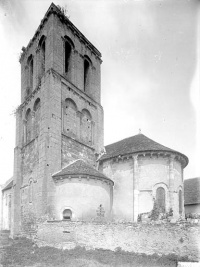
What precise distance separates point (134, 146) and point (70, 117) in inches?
244

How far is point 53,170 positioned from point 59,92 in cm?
669

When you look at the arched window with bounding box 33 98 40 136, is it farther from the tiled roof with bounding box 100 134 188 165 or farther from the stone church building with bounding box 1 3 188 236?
the tiled roof with bounding box 100 134 188 165

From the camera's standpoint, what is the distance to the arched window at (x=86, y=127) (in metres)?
24.4

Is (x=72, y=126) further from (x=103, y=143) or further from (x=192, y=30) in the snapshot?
(x=192, y=30)

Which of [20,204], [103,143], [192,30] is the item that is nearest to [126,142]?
[103,143]

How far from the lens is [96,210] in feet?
61.9

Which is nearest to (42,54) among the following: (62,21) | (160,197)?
(62,21)

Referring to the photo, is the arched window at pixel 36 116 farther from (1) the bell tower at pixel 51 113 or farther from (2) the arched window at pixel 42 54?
(2) the arched window at pixel 42 54

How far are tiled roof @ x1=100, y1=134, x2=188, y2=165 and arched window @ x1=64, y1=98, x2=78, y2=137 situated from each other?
370 centimetres

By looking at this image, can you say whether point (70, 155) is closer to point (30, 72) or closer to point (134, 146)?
point (134, 146)

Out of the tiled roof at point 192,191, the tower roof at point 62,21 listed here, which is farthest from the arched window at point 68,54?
the tiled roof at point 192,191

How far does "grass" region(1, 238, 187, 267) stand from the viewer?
477 inches

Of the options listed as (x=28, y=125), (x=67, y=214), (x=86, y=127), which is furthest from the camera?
(x=86, y=127)

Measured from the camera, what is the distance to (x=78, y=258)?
13.5m
